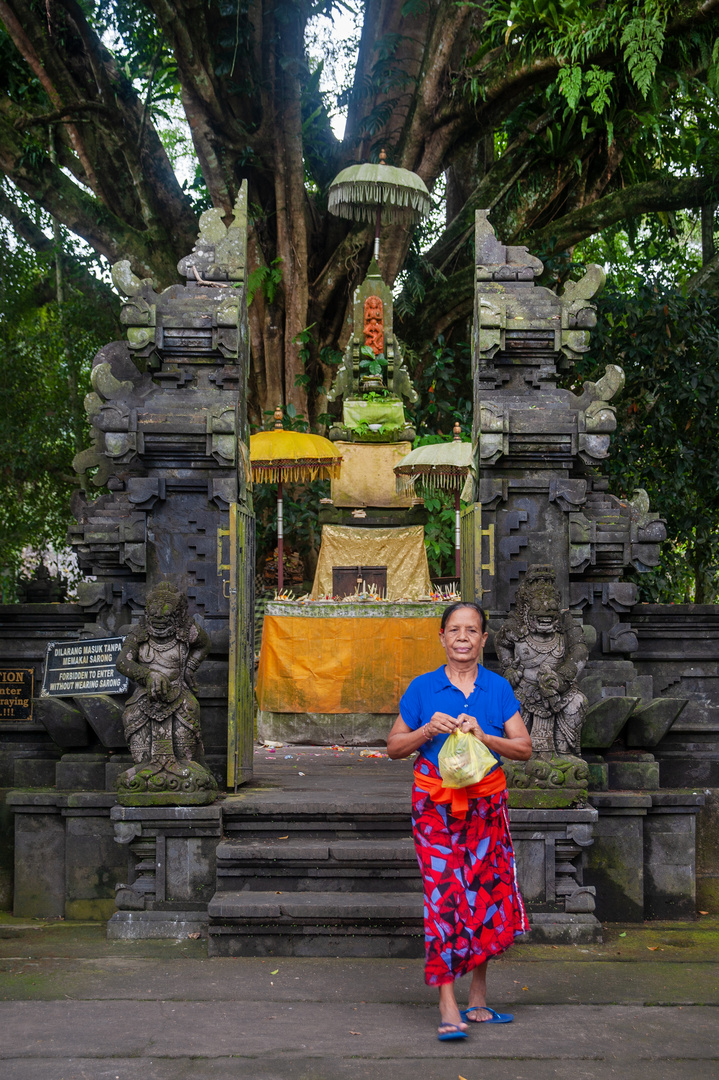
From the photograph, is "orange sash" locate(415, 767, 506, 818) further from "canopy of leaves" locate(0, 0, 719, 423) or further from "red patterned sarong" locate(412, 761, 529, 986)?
"canopy of leaves" locate(0, 0, 719, 423)

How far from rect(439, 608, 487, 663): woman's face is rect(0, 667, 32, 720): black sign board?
340cm

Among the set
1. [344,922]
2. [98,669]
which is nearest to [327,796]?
[344,922]

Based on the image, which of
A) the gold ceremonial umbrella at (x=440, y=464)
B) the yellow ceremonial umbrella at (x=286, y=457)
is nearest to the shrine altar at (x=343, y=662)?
the yellow ceremonial umbrella at (x=286, y=457)

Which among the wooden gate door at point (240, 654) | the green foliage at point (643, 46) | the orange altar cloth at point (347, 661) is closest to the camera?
the wooden gate door at point (240, 654)

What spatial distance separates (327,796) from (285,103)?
26.9 ft

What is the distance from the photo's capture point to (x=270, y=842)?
16.4ft

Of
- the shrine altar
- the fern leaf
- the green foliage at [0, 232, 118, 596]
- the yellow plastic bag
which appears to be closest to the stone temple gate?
the yellow plastic bag

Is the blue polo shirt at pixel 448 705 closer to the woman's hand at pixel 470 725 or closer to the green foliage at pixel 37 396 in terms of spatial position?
the woman's hand at pixel 470 725

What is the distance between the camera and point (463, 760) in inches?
134

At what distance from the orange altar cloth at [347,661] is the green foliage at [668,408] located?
10.6 ft

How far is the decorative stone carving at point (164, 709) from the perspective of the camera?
5047mm

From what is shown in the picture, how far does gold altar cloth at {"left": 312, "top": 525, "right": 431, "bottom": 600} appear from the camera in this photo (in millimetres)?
10023

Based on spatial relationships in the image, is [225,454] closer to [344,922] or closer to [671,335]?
[344,922]

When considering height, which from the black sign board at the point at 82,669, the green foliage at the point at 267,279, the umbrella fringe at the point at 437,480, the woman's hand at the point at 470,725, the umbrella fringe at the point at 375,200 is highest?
the umbrella fringe at the point at 375,200
